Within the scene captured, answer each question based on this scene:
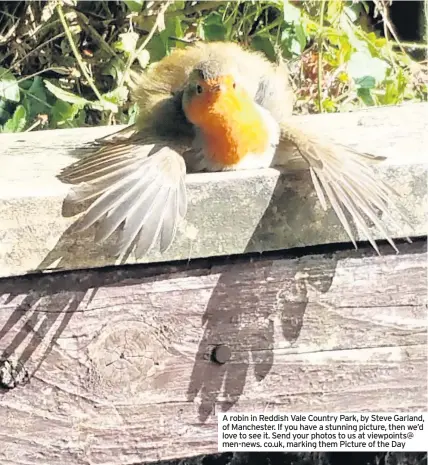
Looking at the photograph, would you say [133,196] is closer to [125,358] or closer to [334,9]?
[125,358]

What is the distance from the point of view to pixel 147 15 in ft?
7.68

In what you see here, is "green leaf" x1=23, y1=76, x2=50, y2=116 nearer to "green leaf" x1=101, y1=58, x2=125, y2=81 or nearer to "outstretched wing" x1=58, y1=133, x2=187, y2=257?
"green leaf" x1=101, y1=58, x2=125, y2=81

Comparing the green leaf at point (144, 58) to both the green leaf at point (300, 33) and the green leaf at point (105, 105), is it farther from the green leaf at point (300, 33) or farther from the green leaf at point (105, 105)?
the green leaf at point (300, 33)

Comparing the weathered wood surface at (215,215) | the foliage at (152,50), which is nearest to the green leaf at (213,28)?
the foliage at (152,50)

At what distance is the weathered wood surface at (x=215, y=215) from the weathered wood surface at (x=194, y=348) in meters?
0.05

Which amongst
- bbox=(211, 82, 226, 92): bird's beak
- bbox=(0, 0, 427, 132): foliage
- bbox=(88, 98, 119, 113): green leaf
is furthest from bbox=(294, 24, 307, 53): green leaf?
bbox=(211, 82, 226, 92): bird's beak

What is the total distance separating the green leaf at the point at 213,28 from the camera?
229 centimetres

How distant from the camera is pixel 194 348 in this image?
134 centimetres

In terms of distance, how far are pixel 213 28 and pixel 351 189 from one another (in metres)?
1.10

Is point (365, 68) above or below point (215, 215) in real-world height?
below

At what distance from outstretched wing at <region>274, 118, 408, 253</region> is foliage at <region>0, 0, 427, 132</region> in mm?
877

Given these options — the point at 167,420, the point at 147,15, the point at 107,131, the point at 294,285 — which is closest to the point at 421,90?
the point at 147,15

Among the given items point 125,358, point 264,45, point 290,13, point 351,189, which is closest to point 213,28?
point 264,45

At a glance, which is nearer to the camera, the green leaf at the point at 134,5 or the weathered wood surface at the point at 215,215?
the weathered wood surface at the point at 215,215
